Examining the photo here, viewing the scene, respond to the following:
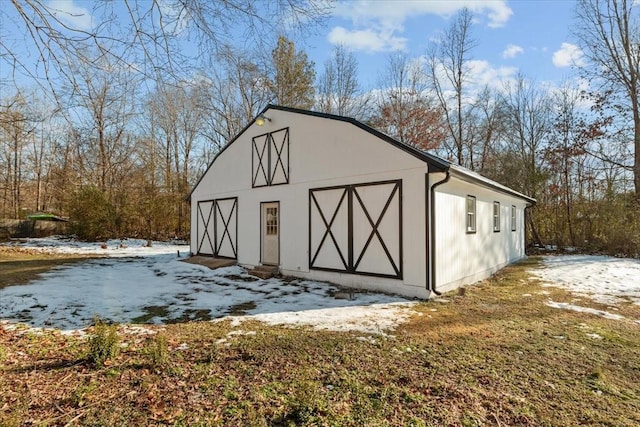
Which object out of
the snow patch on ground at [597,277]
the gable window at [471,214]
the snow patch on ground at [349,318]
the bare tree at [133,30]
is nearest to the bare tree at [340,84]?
the snow patch on ground at [597,277]

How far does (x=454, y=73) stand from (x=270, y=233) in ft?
57.7

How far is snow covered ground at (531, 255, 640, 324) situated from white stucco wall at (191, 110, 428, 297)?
9.89ft

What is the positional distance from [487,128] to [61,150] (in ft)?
86.6

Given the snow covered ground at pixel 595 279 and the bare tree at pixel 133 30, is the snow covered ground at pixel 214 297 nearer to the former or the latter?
the snow covered ground at pixel 595 279

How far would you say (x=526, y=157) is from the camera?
19516mm

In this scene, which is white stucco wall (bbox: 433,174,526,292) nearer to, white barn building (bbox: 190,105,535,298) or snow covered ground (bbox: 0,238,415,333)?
white barn building (bbox: 190,105,535,298)

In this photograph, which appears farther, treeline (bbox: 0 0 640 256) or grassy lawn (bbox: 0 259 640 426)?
treeline (bbox: 0 0 640 256)

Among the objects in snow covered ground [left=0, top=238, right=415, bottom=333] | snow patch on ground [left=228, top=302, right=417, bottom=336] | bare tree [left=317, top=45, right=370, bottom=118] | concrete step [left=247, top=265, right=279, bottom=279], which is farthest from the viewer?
bare tree [left=317, top=45, right=370, bottom=118]

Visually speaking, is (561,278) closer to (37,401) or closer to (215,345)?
(215,345)

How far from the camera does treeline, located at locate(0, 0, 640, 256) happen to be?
15.6 metres

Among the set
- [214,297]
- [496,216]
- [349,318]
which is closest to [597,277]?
[496,216]

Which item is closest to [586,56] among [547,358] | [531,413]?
[547,358]

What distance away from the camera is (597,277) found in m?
9.52

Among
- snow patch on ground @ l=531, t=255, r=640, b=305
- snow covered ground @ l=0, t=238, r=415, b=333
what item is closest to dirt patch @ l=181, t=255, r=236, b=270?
snow covered ground @ l=0, t=238, r=415, b=333
